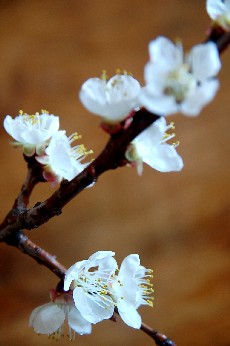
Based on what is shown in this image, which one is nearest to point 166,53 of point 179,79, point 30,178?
point 179,79

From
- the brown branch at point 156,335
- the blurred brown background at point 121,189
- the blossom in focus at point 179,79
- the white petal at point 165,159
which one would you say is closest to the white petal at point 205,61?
the blossom in focus at point 179,79

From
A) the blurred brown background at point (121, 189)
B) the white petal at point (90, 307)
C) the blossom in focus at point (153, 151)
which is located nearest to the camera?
the blossom in focus at point (153, 151)

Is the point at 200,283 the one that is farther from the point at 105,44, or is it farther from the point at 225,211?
the point at 105,44

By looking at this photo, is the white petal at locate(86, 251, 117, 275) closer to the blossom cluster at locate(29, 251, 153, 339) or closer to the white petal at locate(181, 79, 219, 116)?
the blossom cluster at locate(29, 251, 153, 339)

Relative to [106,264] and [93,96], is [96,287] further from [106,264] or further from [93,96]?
[93,96]

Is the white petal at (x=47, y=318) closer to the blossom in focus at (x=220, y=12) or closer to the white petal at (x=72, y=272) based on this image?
the white petal at (x=72, y=272)

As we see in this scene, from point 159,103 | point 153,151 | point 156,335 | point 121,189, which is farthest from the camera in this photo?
point 121,189

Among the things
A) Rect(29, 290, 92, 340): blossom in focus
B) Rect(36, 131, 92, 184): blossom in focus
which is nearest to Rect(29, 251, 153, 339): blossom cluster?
Rect(29, 290, 92, 340): blossom in focus

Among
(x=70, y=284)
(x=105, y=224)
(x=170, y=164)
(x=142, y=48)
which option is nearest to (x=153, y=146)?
(x=170, y=164)
